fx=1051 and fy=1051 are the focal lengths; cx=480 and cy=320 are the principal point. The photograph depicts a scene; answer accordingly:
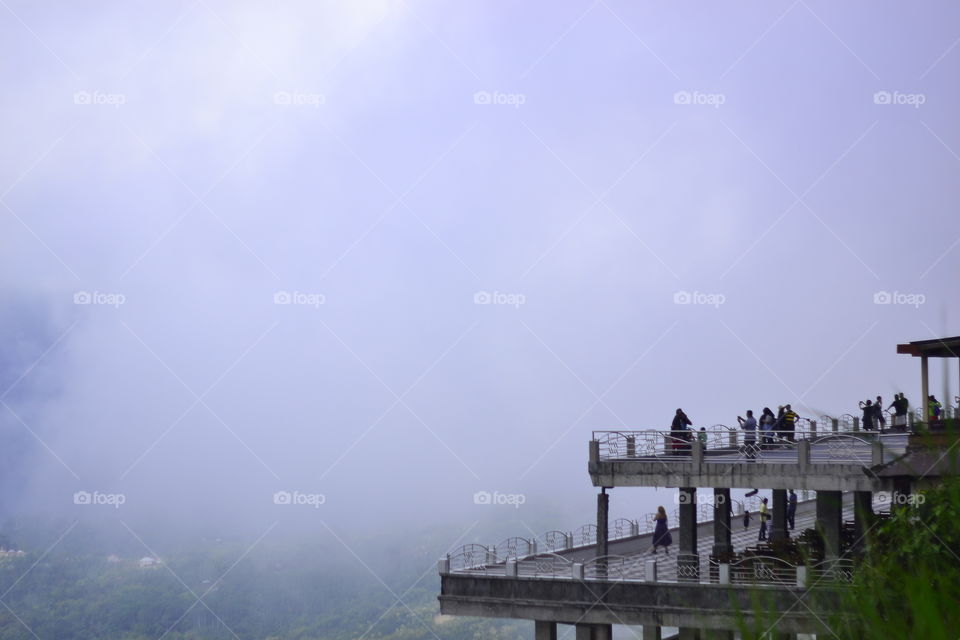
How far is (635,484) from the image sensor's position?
94.5 feet

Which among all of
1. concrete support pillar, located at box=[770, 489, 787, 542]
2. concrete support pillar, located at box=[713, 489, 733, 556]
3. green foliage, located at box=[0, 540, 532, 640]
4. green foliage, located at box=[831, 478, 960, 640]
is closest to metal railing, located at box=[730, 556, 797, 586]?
concrete support pillar, located at box=[713, 489, 733, 556]

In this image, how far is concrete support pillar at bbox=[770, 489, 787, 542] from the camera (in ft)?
108

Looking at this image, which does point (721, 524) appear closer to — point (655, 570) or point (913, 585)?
point (655, 570)

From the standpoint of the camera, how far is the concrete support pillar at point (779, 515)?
108ft

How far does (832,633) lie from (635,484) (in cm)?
2247

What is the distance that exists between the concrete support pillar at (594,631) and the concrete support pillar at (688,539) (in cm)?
266

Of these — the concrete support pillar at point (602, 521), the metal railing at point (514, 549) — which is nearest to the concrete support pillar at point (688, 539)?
the concrete support pillar at point (602, 521)

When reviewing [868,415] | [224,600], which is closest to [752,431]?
[868,415]

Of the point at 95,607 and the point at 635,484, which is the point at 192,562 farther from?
the point at 635,484

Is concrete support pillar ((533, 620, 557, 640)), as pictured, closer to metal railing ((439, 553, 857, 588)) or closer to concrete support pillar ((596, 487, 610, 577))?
metal railing ((439, 553, 857, 588))

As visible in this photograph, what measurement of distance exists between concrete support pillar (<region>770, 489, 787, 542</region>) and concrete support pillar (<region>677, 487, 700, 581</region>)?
551cm

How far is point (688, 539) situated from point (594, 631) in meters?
3.50

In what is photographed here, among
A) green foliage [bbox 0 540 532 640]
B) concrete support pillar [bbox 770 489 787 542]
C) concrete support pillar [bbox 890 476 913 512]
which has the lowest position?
green foliage [bbox 0 540 532 640]

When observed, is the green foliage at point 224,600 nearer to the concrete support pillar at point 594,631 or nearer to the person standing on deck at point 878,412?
the person standing on deck at point 878,412
